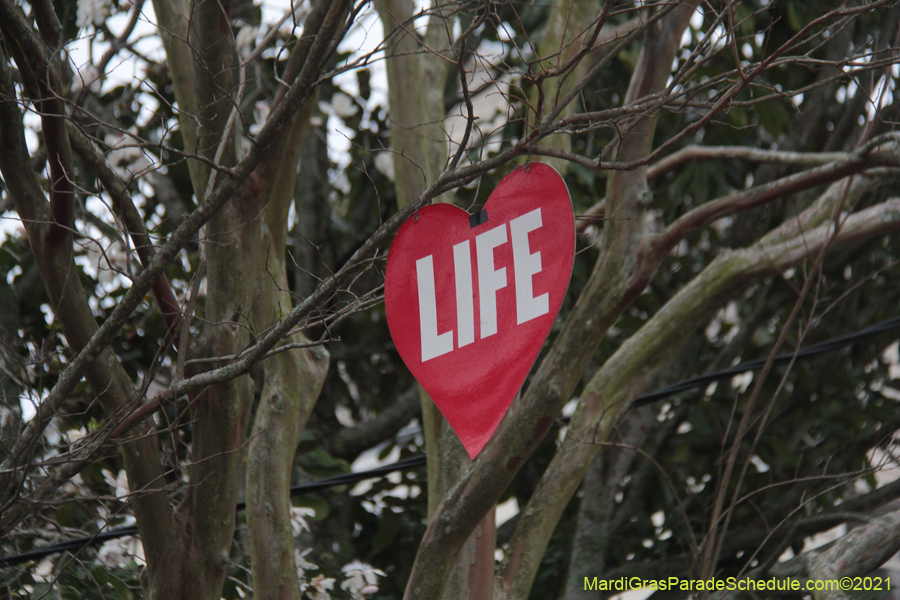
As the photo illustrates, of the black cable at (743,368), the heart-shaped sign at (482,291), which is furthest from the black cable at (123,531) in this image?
the heart-shaped sign at (482,291)

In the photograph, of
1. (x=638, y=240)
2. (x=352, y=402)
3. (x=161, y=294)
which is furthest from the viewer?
(x=352, y=402)

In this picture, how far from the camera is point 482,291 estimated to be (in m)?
1.77

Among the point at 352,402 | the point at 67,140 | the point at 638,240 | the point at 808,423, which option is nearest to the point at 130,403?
the point at 67,140

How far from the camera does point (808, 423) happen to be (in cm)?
411

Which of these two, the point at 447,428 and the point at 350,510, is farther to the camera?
the point at 350,510

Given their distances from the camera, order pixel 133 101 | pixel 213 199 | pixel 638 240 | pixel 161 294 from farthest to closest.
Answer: pixel 133 101 < pixel 638 240 < pixel 161 294 < pixel 213 199

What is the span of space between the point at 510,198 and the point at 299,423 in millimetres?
1381

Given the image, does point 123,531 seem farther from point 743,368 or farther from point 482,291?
point 743,368

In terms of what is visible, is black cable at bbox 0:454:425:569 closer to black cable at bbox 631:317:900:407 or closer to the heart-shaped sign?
black cable at bbox 631:317:900:407

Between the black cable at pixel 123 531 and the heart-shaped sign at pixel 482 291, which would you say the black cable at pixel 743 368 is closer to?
the black cable at pixel 123 531

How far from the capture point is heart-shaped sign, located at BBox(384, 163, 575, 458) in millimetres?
1701

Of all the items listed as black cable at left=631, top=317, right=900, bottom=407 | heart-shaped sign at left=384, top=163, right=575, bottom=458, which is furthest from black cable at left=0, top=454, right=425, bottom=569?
heart-shaped sign at left=384, top=163, right=575, bottom=458

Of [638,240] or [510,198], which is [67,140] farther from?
[638,240]

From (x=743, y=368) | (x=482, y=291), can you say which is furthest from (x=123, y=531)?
(x=743, y=368)
